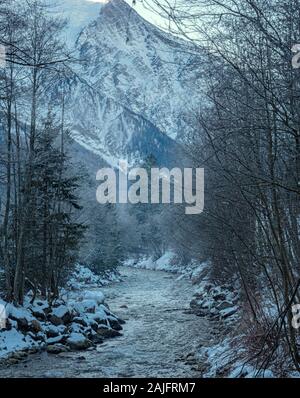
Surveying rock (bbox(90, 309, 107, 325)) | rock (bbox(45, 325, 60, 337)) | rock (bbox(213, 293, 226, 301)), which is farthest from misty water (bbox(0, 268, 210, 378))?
rock (bbox(45, 325, 60, 337))

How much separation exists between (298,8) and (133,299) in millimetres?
21884

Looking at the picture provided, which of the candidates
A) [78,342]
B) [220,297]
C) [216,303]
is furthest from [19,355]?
[220,297]

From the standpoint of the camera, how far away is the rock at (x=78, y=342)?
520 inches

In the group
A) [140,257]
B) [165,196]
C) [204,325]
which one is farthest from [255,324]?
[140,257]

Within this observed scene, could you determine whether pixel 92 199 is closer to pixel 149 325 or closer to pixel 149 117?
pixel 149 325

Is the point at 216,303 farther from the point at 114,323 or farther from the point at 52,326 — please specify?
the point at 52,326

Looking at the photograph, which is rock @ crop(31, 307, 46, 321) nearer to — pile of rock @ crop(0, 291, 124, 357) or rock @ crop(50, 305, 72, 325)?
pile of rock @ crop(0, 291, 124, 357)

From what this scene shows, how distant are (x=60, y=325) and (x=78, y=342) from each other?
1880mm

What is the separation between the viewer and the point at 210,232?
1398cm

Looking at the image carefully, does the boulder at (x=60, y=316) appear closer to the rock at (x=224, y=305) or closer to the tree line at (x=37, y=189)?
the tree line at (x=37, y=189)

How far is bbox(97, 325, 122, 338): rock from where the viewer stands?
1518 centimetres

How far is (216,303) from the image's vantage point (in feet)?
63.7

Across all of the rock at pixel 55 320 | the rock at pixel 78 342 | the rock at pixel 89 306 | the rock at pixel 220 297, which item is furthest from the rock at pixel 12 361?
the rock at pixel 220 297

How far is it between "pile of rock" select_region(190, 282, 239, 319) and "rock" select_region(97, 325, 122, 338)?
3711 mm
